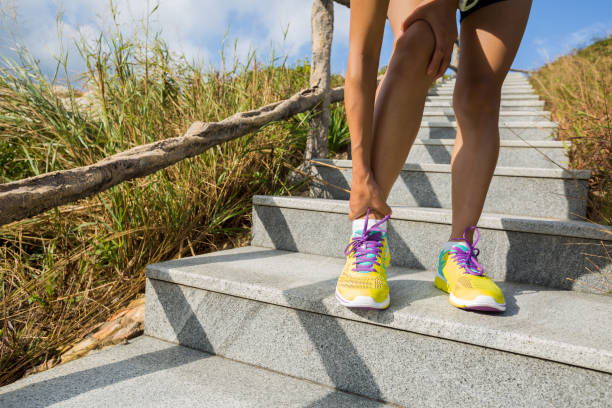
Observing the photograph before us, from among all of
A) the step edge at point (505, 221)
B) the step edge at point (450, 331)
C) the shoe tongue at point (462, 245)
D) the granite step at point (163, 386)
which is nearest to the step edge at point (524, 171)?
the step edge at point (505, 221)

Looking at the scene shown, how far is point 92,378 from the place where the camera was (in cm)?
112

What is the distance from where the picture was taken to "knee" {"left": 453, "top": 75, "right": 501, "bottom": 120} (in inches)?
46.3

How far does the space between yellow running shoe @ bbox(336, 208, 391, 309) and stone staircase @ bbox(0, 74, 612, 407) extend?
52mm

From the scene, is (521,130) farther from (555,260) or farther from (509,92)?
(509,92)

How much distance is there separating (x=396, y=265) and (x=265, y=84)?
138cm

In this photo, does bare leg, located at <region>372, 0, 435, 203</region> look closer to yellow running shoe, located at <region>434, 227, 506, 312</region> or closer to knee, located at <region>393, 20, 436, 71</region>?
knee, located at <region>393, 20, 436, 71</region>

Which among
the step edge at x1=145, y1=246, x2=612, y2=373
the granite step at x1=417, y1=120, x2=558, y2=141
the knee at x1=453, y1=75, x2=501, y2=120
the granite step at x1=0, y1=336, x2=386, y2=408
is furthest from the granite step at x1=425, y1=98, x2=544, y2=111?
the granite step at x1=0, y1=336, x2=386, y2=408

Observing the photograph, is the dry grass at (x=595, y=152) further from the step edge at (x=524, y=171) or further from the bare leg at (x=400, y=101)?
the bare leg at (x=400, y=101)

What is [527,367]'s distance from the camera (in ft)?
2.98

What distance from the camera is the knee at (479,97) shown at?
1.18 metres

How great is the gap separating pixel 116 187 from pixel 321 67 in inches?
50.4

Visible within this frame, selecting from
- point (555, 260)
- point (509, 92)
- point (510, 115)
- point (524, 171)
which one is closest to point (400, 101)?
point (555, 260)

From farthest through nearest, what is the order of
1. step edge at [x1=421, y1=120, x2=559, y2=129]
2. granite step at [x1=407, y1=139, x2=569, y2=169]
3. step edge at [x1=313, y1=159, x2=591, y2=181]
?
step edge at [x1=421, y1=120, x2=559, y2=129], granite step at [x1=407, y1=139, x2=569, y2=169], step edge at [x1=313, y1=159, x2=591, y2=181]

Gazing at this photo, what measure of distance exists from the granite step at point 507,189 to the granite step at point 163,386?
110 cm
